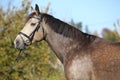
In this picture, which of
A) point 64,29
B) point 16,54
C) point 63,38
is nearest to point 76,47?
point 63,38

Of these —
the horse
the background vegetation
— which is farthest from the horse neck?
the background vegetation

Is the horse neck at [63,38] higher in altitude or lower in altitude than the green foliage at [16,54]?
higher

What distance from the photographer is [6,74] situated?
438 inches

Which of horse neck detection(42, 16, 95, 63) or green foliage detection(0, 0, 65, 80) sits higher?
horse neck detection(42, 16, 95, 63)

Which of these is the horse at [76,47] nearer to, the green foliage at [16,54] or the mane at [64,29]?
the mane at [64,29]

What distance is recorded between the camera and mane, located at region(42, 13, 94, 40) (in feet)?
23.4

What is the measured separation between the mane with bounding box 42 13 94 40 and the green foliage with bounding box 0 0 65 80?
3943mm

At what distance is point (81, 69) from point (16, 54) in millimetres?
4860

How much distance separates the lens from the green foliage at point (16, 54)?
11148 mm

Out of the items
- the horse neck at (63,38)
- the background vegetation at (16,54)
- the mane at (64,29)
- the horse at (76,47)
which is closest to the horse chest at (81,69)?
the horse at (76,47)

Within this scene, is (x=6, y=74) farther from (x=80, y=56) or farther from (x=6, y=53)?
(x=80, y=56)

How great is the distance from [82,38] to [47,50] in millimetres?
5101

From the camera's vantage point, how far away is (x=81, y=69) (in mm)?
6746

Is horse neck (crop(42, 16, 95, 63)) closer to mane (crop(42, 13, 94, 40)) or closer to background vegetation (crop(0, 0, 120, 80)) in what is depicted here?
mane (crop(42, 13, 94, 40))
